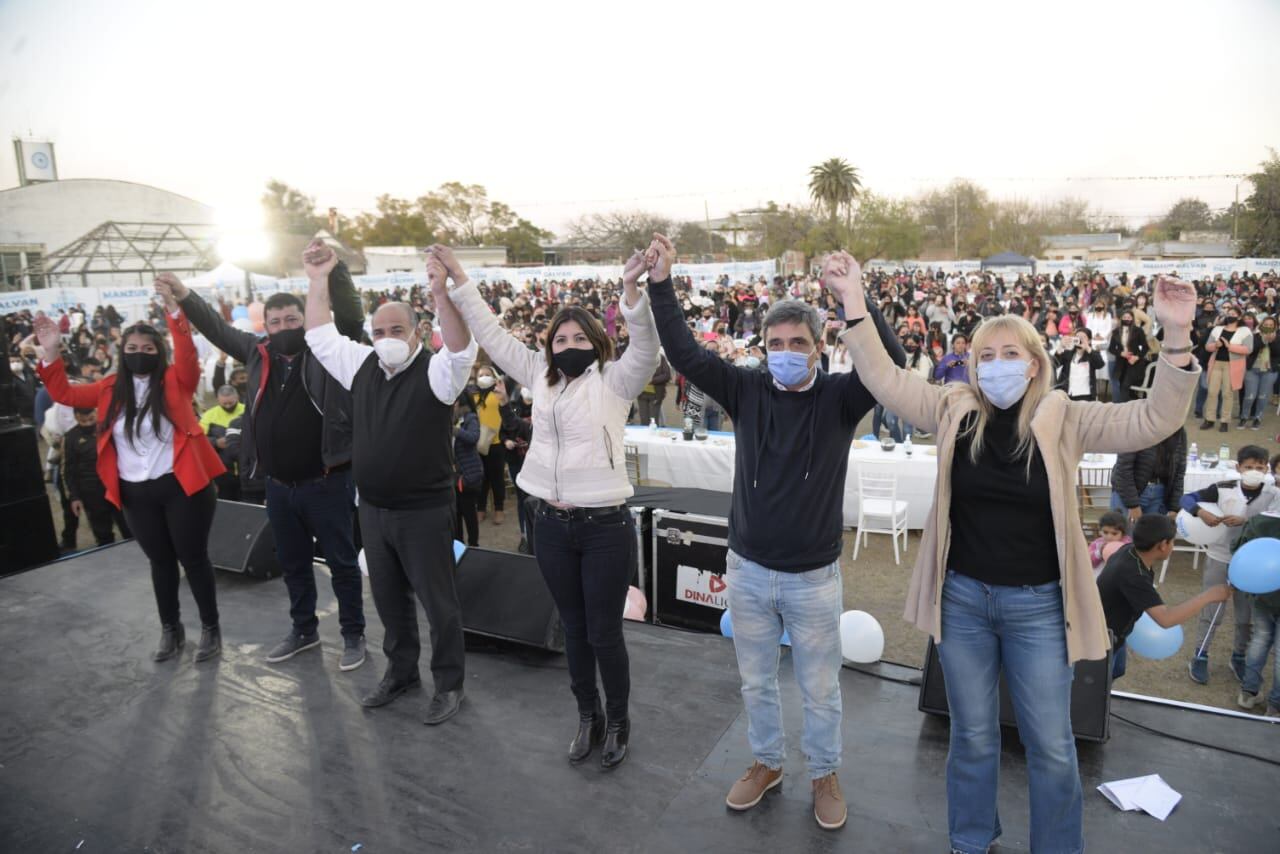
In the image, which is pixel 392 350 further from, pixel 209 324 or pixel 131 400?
pixel 131 400

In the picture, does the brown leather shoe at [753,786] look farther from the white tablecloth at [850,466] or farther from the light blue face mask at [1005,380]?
the white tablecloth at [850,466]

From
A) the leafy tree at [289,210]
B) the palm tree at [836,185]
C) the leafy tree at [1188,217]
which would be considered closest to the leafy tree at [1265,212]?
the palm tree at [836,185]

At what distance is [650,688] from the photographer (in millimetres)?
3426

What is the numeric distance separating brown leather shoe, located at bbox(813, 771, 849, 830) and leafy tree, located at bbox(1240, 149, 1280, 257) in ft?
128

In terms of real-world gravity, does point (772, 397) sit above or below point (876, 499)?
above

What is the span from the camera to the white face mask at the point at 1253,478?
4546mm

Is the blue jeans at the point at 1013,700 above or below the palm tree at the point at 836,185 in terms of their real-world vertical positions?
below

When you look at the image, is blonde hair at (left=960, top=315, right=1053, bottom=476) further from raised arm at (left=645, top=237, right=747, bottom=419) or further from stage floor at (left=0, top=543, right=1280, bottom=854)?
stage floor at (left=0, top=543, right=1280, bottom=854)

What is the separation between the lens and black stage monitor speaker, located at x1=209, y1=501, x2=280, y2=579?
16.0 feet

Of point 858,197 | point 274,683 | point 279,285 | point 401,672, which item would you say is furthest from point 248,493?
point 858,197

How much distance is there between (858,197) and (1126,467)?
153 ft

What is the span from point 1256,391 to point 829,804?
11322mm

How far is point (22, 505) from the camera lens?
5.23 metres

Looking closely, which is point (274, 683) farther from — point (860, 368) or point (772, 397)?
point (860, 368)
